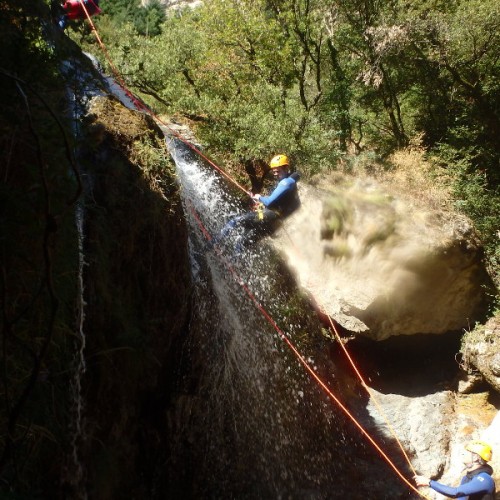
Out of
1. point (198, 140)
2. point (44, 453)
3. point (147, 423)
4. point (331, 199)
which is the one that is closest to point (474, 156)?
point (331, 199)

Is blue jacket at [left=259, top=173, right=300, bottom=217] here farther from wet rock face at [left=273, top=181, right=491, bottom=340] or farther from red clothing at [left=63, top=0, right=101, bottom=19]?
red clothing at [left=63, top=0, right=101, bottom=19]

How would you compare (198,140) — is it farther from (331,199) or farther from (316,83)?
(316,83)

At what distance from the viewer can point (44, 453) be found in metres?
2.81

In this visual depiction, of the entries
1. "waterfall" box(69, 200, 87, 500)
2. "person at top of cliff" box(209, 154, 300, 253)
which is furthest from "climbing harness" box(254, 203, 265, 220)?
"waterfall" box(69, 200, 87, 500)

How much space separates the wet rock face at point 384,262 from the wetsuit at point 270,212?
28.6 inches

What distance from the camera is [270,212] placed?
7.43 m

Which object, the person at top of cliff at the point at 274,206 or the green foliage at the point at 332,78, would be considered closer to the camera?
the person at top of cliff at the point at 274,206

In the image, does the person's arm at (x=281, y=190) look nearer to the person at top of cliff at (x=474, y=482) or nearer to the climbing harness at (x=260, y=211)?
the climbing harness at (x=260, y=211)

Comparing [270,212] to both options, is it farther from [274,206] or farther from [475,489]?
[475,489]

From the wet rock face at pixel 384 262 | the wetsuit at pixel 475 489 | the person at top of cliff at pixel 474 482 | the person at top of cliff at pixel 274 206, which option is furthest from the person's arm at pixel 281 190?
the wetsuit at pixel 475 489

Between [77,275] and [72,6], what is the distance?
206 inches

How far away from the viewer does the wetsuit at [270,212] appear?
6.94m

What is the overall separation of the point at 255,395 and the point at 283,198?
11.2 feet

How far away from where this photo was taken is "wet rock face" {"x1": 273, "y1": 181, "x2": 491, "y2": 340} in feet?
29.6
